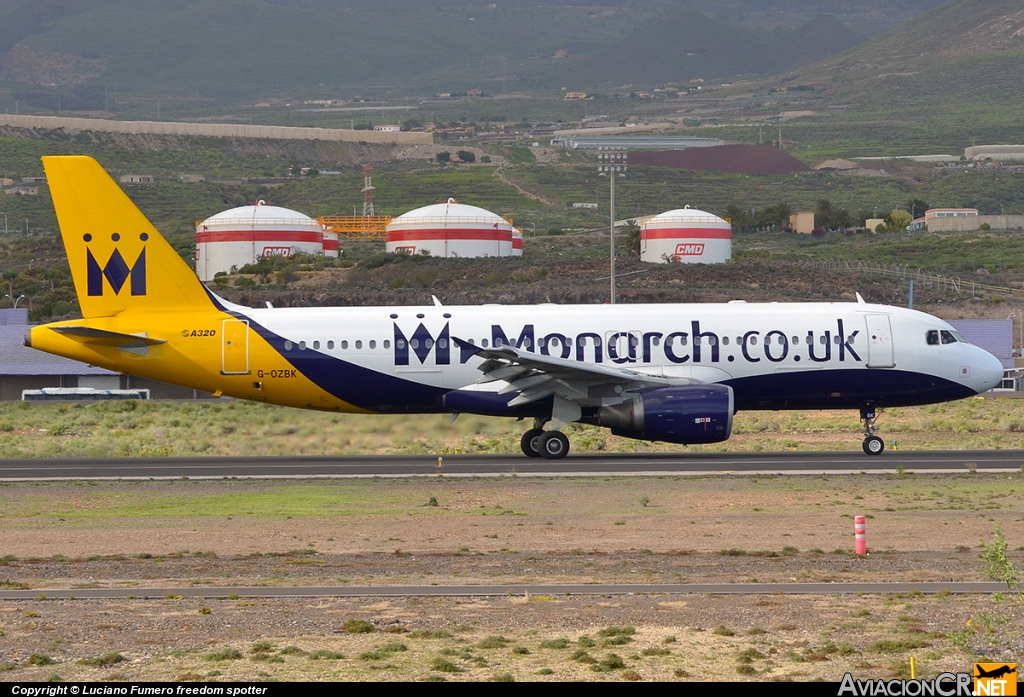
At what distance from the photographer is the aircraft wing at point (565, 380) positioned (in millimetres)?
33469

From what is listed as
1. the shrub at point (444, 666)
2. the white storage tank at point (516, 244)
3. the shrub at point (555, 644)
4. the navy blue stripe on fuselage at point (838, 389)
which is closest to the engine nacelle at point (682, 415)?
the navy blue stripe on fuselage at point (838, 389)

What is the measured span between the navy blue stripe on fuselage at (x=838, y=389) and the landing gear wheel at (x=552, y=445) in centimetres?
444

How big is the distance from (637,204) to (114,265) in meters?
148

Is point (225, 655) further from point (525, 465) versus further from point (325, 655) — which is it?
point (525, 465)

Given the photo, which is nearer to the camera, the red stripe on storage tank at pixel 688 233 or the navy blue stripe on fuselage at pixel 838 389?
the navy blue stripe on fuselage at pixel 838 389

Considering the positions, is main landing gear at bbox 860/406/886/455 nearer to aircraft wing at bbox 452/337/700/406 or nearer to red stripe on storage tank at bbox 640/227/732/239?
aircraft wing at bbox 452/337/700/406

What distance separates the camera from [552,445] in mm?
34875

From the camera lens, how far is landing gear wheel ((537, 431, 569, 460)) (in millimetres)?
34875

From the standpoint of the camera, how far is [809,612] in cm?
1584

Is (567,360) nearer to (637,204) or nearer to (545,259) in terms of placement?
(545,259)

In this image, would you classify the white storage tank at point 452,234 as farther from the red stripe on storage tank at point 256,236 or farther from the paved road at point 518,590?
the paved road at point 518,590

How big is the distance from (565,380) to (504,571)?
15.1 m

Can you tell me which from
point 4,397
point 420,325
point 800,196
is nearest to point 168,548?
point 420,325

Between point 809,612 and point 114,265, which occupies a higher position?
point 114,265
